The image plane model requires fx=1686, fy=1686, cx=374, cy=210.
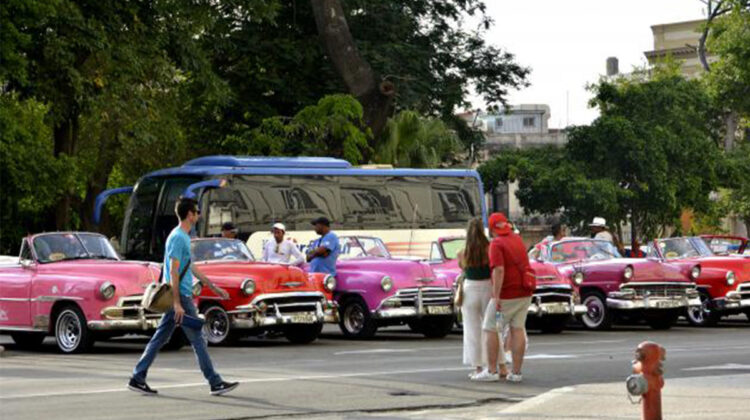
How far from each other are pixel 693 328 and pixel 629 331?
1968mm

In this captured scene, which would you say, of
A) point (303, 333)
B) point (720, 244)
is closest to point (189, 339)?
point (303, 333)

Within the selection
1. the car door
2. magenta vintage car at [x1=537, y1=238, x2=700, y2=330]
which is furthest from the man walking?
magenta vintage car at [x1=537, y1=238, x2=700, y2=330]

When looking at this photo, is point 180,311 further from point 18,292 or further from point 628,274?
point 628,274

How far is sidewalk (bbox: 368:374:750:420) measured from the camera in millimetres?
12812

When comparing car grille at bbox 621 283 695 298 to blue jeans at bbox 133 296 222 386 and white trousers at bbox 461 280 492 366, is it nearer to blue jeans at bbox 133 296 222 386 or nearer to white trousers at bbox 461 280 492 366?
white trousers at bbox 461 280 492 366

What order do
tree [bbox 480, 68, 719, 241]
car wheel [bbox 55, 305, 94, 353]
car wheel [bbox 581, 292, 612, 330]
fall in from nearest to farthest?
car wheel [bbox 55, 305, 94, 353] < car wheel [bbox 581, 292, 612, 330] < tree [bbox 480, 68, 719, 241]

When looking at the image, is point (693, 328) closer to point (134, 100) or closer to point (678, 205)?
point (134, 100)

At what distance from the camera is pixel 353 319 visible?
2564 cm

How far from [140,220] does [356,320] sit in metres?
8.05

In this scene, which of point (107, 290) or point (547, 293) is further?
point (547, 293)

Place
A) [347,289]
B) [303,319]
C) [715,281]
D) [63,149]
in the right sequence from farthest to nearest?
[63,149] < [715,281] < [347,289] < [303,319]

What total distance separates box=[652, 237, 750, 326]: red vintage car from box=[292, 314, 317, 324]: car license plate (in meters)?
8.82

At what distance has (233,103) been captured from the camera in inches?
1849

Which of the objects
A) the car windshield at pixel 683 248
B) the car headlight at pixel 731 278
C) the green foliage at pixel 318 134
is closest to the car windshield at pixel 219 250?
the car windshield at pixel 683 248
